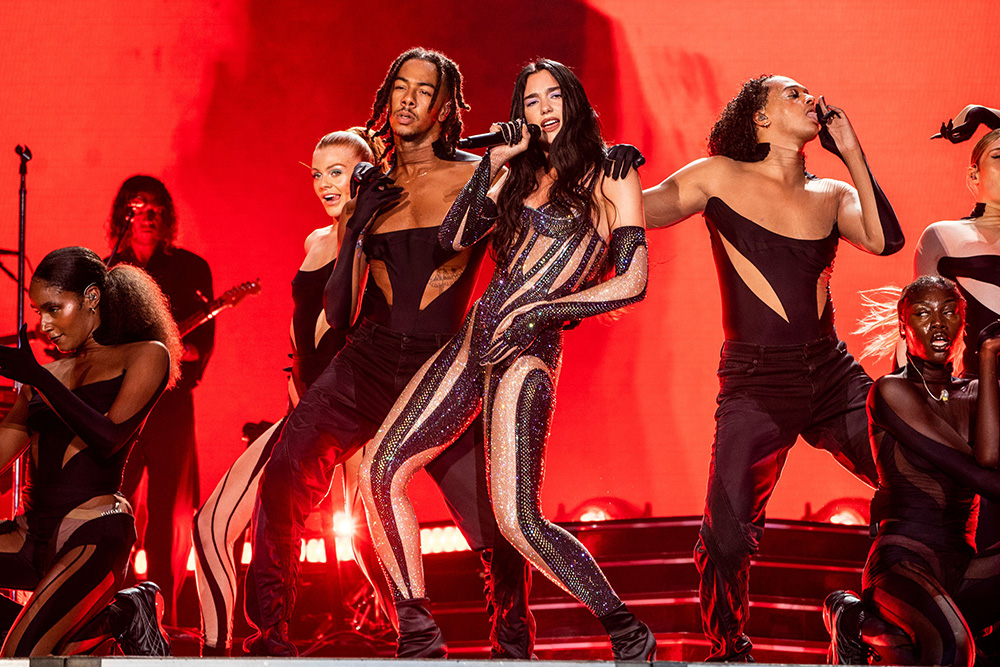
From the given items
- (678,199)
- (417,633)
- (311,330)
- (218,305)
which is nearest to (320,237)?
(311,330)

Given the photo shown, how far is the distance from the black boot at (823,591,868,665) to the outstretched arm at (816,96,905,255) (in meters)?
1.19

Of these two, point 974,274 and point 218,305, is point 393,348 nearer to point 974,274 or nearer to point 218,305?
point 218,305

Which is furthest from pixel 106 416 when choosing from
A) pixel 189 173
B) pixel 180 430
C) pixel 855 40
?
pixel 855 40

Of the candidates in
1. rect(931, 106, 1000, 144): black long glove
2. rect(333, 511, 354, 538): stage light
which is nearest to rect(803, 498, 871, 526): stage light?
rect(931, 106, 1000, 144): black long glove

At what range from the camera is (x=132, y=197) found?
16.5 feet

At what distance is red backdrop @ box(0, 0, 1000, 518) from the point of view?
4.85 metres

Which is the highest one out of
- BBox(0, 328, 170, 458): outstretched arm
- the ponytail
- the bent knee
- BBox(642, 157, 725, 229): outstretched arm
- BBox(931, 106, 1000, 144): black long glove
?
BBox(931, 106, 1000, 144): black long glove

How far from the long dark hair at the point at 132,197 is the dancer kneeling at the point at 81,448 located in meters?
1.34

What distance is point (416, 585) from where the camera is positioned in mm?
3199

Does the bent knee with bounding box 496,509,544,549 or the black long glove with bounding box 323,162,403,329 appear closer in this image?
the bent knee with bounding box 496,509,544,549

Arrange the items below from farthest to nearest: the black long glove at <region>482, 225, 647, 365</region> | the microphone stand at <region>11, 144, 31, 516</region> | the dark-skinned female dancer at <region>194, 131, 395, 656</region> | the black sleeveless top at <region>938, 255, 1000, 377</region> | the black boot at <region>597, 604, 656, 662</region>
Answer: the microphone stand at <region>11, 144, 31, 516</region>, the dark-skinned female dancer at <region>194, 131, 395, 656</region>, the black sleeveless top at <region>938, 255, 1000, 377</region>, the black long glove at <region>482, 225, 647, 365</region>, the black boot at <region>597, 604, 656, 662</region>

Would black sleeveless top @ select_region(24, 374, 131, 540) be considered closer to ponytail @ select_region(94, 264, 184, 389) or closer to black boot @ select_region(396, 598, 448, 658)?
ponytail @ select_region(94, 264, 184, 389)

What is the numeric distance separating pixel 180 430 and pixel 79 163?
1391mm

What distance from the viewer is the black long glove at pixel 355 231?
11.4 feet
